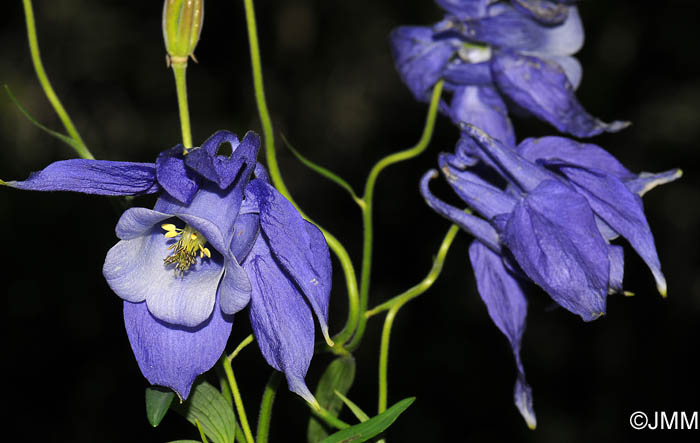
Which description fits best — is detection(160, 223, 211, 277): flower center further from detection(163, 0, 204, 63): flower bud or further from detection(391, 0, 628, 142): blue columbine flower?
detection(391, 0, 628, 142): blue columbine flower

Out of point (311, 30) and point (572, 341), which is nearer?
point (572, 341)

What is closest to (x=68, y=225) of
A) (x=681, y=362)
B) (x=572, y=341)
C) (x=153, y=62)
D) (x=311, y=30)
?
(x=153, y=62)

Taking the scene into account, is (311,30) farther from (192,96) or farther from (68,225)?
(68,225)

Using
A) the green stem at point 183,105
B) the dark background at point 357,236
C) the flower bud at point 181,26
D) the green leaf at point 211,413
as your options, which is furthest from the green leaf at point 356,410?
the dark background at point 357,236

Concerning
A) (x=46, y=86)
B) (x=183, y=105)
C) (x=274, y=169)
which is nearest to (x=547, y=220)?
(x=274, y=169)

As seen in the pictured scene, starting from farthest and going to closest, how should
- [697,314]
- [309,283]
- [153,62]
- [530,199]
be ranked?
1. [153,62]
2. [697,314]
3. [530,199]
4. [309,283]

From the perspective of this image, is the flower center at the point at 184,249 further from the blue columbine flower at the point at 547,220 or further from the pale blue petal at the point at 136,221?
the blue columbine flower at the point at 547,220

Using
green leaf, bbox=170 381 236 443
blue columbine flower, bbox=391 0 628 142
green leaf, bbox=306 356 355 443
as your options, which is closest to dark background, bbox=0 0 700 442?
blue columbine flower, bbox=391 0 628 142
